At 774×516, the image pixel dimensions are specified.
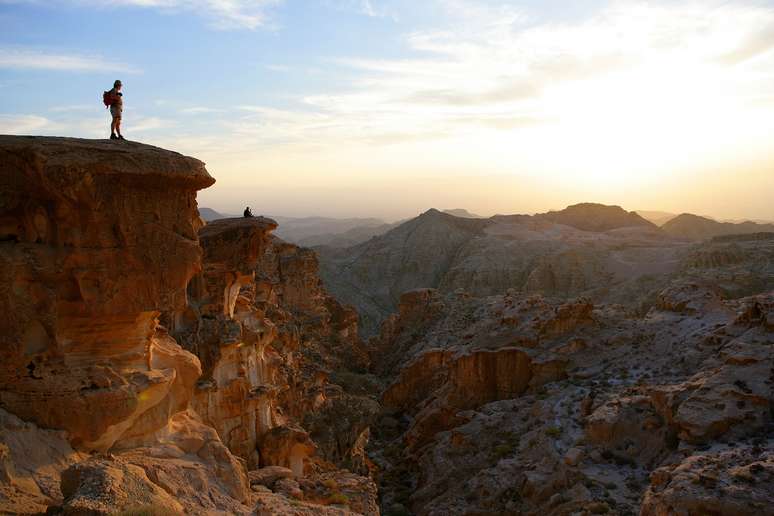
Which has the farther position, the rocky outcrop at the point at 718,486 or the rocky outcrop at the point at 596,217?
the rocky outcrop at the point at 596,217

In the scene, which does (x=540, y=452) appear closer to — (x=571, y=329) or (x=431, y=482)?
(x=431, y=482)

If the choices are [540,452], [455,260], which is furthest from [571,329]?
[455,260]

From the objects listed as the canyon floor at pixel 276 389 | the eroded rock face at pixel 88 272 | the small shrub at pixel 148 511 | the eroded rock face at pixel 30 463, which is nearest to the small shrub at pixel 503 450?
the canyon floor at pixel 276 389

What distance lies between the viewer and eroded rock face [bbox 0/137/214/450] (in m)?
9.70

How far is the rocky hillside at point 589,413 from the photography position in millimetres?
14219

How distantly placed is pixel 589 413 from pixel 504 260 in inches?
2168

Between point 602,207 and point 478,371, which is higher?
point 602,207

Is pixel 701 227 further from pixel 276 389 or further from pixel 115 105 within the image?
pixel 115 105

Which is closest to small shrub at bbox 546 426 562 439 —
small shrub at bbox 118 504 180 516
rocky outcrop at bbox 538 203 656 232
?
small shrub at bbox 118 504 180 516

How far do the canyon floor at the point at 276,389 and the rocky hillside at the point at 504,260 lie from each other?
25205mm

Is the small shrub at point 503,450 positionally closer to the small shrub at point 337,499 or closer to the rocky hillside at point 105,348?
the rocky hillside at point 105,348

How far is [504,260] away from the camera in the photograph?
7431cm

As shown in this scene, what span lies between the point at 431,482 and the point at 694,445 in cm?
1013

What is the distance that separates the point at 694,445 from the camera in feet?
49.4
